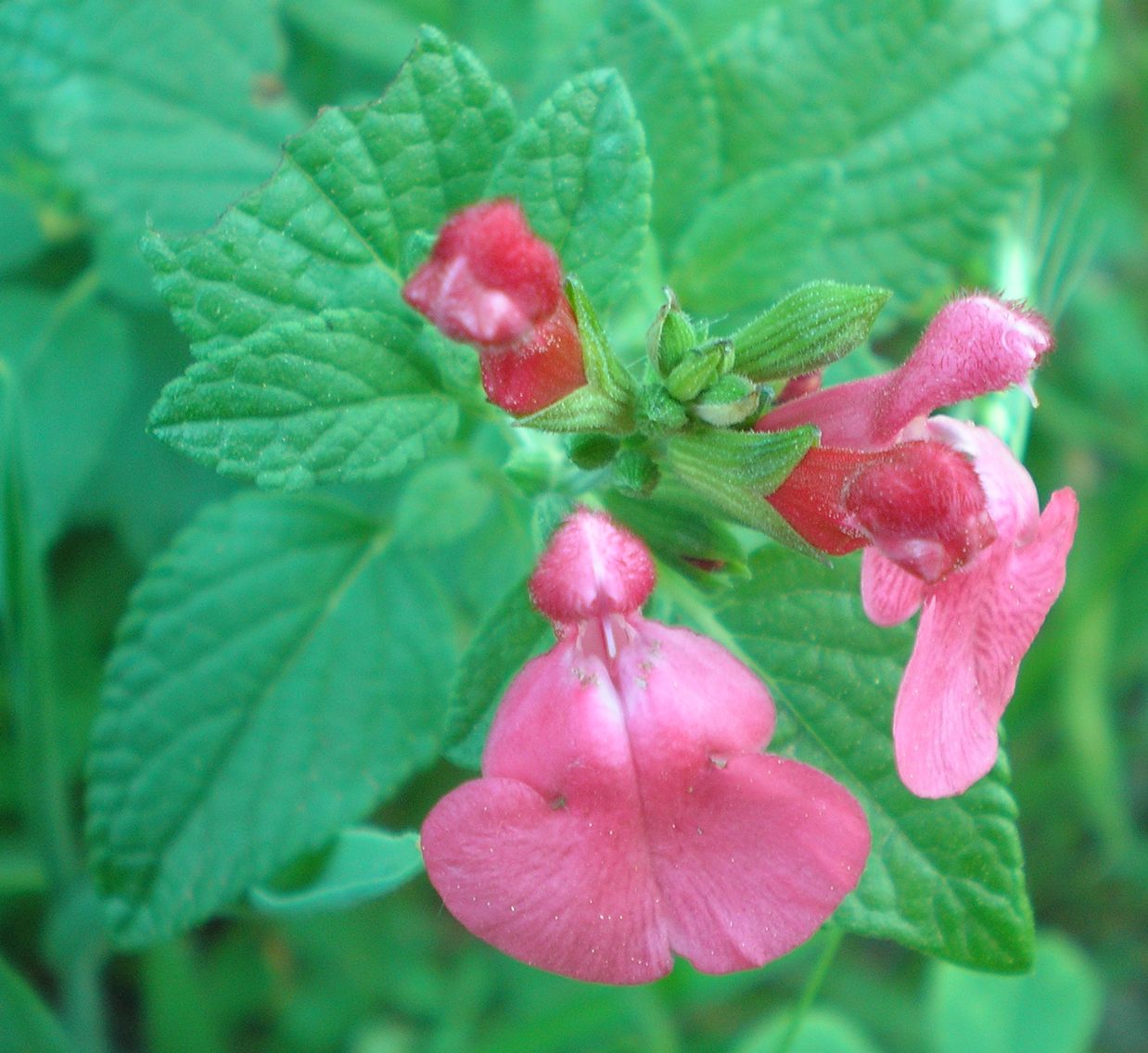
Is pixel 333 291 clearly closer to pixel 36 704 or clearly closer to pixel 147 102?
pixel 36 704

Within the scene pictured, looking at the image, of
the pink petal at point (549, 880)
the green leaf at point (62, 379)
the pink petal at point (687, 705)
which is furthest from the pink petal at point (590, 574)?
the green leaf at point (62, 379)

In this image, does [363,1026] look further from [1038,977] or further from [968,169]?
[968,169]

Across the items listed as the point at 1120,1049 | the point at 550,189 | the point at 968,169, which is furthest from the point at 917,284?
the point at 1120,1049

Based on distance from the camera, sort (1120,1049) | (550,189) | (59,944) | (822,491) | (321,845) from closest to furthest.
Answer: (822,491) < (550,189) < (321,845) < (59,944) < (1120,1049)

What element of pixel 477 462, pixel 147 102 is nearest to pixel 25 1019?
pixel 477 462

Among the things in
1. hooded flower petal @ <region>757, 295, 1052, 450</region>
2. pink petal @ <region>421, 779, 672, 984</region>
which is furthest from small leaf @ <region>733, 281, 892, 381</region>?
pink petal @ <region>421, 779, 672, 984</region>

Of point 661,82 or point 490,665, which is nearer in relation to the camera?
point 490,665

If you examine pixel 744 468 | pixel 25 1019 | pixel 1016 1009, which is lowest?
pixel 1016 1009

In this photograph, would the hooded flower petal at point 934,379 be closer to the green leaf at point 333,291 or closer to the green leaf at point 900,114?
the green leaf at point 333,291

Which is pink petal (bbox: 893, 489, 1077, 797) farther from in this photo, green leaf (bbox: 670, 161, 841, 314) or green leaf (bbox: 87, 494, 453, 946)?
green leaf (bbox: 87, 494, 453, 946)
